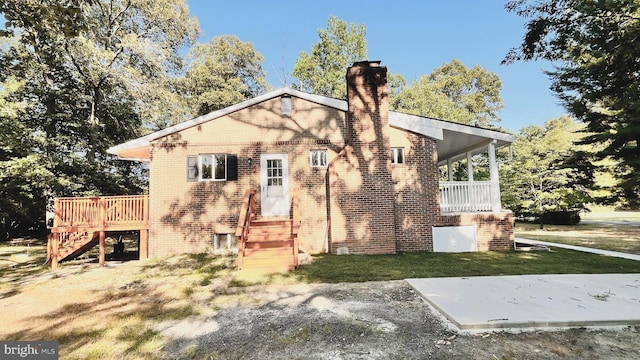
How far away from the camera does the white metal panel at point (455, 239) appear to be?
32.2ft

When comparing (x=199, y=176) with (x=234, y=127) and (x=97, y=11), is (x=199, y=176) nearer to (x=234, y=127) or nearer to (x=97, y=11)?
(x=234, y=127)

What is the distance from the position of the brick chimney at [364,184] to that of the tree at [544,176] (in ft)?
54.1

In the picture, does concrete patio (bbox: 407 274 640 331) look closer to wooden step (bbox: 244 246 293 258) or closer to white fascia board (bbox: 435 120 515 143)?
wooden step (bbox: 244 246 293 258)

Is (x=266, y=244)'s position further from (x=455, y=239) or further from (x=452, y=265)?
(x=455, y=239)

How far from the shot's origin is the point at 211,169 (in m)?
10.4

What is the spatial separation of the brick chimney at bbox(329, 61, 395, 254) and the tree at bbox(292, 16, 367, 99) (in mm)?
19926

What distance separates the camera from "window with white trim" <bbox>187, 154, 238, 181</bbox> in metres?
10.3

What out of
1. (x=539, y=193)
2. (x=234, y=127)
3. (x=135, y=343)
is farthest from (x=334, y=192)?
(x=539, y=193)

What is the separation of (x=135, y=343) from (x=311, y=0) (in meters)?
19.4

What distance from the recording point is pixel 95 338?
4.09m

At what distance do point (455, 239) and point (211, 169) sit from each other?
29.0ft

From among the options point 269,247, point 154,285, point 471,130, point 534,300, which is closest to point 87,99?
point 154,285

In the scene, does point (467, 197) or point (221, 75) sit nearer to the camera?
point (467, 197)

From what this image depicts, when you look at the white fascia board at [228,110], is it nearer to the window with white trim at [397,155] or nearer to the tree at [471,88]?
the window with white trim at [397,155]
